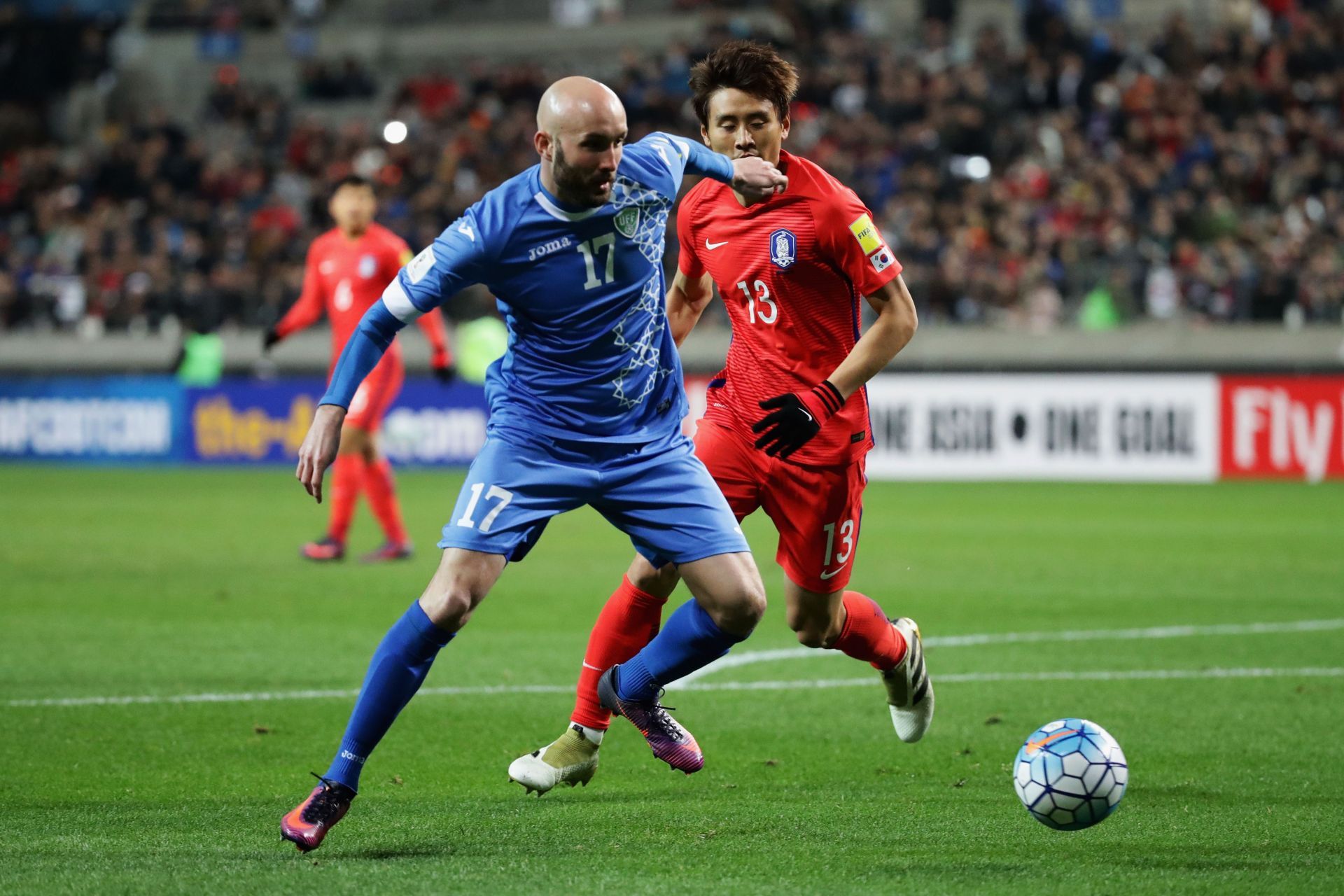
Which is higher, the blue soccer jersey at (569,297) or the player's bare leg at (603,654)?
the blue soccer jersey at (569,297)

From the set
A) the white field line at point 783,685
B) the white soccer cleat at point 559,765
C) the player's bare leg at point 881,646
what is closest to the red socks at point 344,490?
the white field line at point 783,685

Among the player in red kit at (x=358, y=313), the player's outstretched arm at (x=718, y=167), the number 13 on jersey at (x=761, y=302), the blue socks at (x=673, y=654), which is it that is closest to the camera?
the player's outstretched arm at (x=718, y=167)

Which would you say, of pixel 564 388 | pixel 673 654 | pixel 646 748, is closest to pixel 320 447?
pixel 564 388

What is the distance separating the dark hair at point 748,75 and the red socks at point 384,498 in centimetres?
674

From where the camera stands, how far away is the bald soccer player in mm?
4926

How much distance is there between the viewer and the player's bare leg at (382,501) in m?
12.3

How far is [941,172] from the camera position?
23781 millimetres

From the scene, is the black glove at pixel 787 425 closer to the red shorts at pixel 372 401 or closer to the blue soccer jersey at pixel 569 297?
the blue soccer jersey at pixel 569 297

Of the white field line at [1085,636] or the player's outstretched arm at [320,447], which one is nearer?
the player's outstretched arm at [320,447]

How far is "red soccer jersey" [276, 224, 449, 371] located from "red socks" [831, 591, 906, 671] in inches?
250

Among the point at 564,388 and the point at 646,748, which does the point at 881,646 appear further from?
the point at 564,388

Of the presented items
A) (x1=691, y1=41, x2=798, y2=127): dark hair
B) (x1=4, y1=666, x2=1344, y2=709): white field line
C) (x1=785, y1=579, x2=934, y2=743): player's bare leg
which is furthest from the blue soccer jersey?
(x1=4, y1=666, x2=1344, y2=709): white field line

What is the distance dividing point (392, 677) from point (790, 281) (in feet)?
6.63

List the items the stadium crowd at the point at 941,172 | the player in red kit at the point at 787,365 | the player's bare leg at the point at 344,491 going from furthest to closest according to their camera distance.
→ the stadium crowd at the point at 941,172 < the player's bare leg at the point at 344,491 < the player in red kit at the point at 787,365
